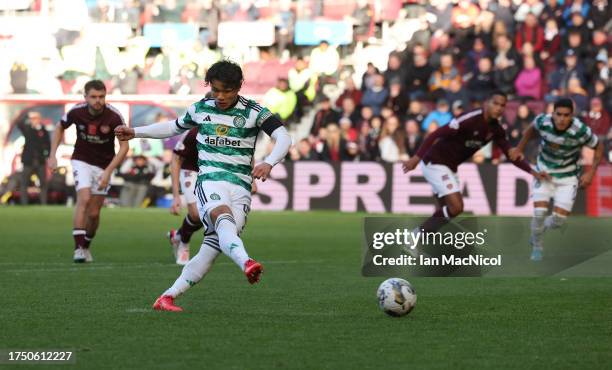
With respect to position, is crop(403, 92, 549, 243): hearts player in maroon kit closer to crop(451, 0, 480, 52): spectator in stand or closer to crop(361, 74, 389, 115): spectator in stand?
crop(361, 74, 389, 115): spectator in stand

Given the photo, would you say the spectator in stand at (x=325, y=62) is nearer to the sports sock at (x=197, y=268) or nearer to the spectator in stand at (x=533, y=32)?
the spectator in stand at (x=533, y=32)

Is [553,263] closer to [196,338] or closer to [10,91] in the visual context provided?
[196,338]

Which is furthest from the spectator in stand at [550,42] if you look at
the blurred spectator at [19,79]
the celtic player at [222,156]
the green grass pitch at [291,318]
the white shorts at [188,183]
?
the celtic player at [222,156]

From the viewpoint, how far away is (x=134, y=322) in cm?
882

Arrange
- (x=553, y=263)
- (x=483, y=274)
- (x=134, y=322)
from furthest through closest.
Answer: (x=553, y=263), (x=483, y=274), (x=134, y=322)

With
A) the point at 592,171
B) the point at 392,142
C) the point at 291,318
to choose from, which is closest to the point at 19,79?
the point at 392,142

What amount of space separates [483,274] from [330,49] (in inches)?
692

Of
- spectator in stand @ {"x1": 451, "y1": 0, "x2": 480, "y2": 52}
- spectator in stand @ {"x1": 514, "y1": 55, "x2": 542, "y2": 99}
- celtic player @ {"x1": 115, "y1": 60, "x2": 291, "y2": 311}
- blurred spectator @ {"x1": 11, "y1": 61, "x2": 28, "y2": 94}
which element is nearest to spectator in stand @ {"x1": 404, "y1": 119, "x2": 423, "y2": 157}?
spectator in stand @ {"x1": 514, "y1": 55, "x2": 542, "y2": 99}

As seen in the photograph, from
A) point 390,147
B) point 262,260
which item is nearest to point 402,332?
point 262,260

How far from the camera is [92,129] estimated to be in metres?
15.0

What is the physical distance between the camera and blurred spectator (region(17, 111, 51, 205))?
30.1 metres

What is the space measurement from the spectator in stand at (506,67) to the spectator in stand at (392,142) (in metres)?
2.35

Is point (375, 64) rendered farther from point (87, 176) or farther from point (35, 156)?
point (87, 176)

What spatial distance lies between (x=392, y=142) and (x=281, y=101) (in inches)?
131
